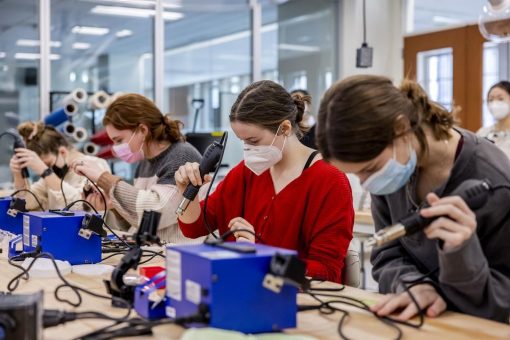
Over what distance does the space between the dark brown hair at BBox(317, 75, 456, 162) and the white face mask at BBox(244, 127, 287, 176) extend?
0.61 m

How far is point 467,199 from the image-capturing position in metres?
1.14

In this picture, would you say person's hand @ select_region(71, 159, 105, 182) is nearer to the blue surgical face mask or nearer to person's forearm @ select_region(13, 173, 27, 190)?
person's forearm @ select_region(13, 173, 27, 190)

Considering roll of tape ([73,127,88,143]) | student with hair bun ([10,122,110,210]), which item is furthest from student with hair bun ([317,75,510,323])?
roll of tape ([73,127,88,143])

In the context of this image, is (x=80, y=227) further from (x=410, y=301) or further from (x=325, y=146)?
(x=410, y=301)

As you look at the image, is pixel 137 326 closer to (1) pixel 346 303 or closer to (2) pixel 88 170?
(1) pixel 346 303

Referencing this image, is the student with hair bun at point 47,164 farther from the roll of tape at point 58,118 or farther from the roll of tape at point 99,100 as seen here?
the roll of tape at point 99,100

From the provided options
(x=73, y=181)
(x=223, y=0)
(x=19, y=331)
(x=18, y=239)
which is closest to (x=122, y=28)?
(x=223, y=0)

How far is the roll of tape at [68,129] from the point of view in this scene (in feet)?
13.4

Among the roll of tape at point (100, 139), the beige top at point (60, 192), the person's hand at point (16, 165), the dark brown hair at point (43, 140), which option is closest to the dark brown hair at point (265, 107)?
the beige top at point (60, 192)

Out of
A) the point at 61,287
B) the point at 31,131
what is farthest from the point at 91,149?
the point at 61,287

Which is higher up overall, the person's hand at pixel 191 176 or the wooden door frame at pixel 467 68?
the wooden door frame at pixel 467 68

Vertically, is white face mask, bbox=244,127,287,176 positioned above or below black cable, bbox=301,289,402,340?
above

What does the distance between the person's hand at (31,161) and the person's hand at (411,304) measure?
7.58ft

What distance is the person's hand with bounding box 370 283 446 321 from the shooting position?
1195 mm
